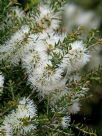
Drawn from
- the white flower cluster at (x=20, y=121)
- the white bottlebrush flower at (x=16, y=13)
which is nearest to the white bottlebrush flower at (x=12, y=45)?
the white bottlebrush flower at (x=16, y=13)

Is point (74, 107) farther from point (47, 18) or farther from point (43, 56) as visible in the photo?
point (47, 18)

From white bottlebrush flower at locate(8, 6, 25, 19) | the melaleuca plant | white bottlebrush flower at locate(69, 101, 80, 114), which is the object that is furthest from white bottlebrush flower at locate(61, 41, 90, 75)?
white bottlebrush flower at locate(8, 6, 25, 19)

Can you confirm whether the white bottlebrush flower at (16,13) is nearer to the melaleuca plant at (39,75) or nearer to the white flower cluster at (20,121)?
the melaleuca plant at (39,75)

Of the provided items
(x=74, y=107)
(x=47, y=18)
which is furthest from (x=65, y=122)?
(x=47, y=18)

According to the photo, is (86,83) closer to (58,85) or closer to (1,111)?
(58,85)

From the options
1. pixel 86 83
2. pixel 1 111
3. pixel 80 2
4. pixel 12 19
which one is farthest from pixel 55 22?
pixel 80 2

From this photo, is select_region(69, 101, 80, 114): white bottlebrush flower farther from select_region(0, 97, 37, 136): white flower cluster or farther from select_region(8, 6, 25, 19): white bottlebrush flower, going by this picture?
select_region(8, 6, 25, 19): white bottlebrush flower
